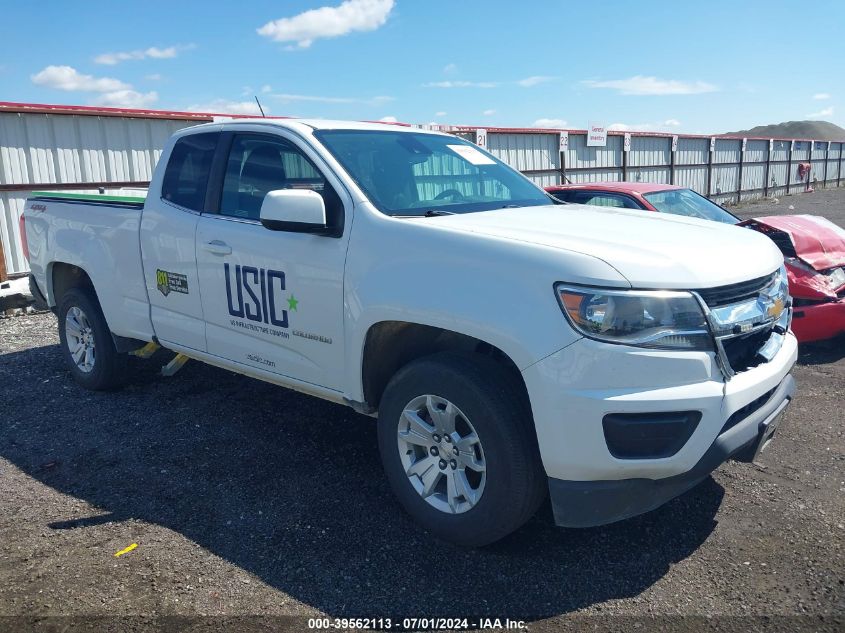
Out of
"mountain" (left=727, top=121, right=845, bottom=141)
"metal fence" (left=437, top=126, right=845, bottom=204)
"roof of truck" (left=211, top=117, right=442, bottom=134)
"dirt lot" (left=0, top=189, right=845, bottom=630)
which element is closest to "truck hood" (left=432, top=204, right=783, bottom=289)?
"roof of truck" (left=211, top=117, right=442, bottom=134)

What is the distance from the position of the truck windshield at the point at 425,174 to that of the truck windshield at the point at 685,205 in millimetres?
3522

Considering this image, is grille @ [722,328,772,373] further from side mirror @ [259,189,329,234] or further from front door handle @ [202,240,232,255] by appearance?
front door handle @ [202,240,232,255]

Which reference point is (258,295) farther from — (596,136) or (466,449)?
(596,136)

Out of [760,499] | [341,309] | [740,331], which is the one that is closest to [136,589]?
[341,309]

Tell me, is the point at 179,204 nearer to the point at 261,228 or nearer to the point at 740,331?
the point at 261,228

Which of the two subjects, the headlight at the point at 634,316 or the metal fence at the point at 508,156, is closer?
the headlight at the point at 634,316

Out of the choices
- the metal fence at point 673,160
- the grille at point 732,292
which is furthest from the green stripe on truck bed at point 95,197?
the metal fence at point 673,160

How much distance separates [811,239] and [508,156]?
1236 cm

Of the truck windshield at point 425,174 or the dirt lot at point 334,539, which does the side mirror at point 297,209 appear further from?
the dirt lot at point 334,539

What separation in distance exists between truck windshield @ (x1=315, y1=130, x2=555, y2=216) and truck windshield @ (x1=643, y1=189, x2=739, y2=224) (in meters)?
3.52

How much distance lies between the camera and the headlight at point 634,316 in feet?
8.86

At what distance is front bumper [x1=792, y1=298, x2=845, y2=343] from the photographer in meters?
5.73

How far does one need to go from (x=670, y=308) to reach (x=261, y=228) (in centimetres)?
226

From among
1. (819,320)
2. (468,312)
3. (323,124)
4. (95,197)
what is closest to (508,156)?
(819,320)
